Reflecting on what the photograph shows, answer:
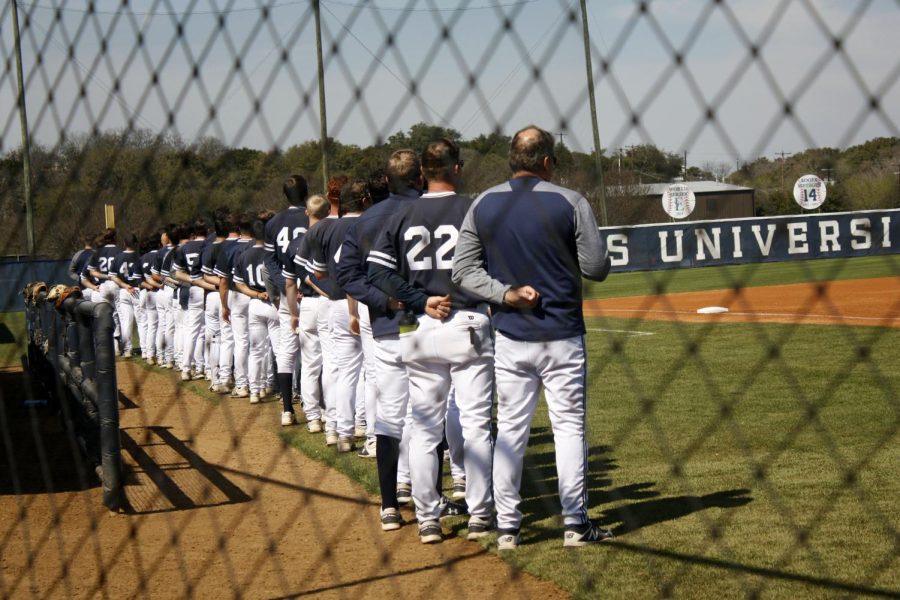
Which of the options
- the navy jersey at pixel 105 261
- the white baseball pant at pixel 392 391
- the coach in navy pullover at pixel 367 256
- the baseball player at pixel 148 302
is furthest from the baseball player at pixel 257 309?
the navy jersey at pixel 105 261

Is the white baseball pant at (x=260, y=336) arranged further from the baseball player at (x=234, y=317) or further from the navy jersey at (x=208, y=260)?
the navy jersey at (x=208, y=260)

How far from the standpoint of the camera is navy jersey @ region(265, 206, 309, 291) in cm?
807

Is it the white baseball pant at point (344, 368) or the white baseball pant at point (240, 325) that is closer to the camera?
the white baseball pant at point (344, 368)

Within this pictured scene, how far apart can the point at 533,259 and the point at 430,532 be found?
1.57 meters

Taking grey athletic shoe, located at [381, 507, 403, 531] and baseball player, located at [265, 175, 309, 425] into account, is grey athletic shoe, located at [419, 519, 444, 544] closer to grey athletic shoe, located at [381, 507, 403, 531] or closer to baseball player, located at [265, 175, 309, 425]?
grey athletic shoe, located at [381, 507, 403, 531]

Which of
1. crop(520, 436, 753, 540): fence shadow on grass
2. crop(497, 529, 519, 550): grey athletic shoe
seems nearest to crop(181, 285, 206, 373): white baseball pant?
crop(520, 436, 753, 540): fence shadow on grass

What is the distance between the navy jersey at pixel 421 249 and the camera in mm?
4973

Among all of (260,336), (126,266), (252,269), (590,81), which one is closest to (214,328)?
(260,336)

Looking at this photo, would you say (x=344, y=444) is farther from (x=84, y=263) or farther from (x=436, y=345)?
(x=84, y=263)

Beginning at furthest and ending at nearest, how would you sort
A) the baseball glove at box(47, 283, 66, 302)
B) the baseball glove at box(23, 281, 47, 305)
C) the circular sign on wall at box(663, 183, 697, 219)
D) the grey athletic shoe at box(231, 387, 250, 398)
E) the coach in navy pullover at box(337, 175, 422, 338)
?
the grey athletic shoe at box(231, 387, 250, 398)
the baseball glove at box(23, 281, 47, 305)
the baseball glove at box(47, 283, 66, 302)
the coach in navy pullover at box(337, 175, 422, 338)
the circular sign on wall at box(663, 183, 697, 219)

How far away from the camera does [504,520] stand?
4.80 meters

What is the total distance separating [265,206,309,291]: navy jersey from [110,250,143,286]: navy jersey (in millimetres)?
6755

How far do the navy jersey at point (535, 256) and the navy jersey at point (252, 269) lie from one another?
5.10 metres

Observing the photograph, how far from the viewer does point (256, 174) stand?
9.32 ft
